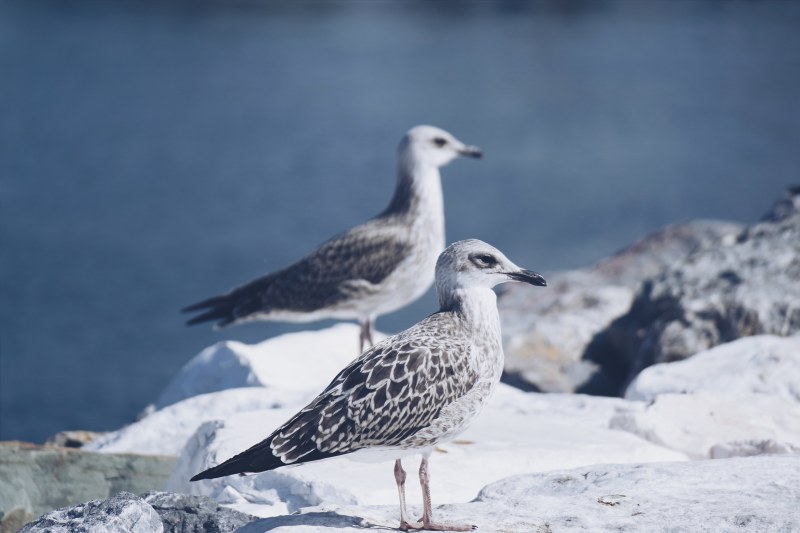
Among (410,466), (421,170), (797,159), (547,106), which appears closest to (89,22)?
(547,106)

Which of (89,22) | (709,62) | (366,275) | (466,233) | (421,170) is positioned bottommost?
(366,275)

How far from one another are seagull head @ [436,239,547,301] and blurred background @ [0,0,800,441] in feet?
36.6

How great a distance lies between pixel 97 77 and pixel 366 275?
33.2m

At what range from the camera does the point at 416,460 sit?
7555 millimetres

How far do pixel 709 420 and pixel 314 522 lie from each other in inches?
133

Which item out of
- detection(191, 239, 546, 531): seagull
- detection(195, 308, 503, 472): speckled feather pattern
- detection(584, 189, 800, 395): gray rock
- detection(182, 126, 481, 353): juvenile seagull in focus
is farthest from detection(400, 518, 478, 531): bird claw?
detection(584, 189, 800, 395): gray rock

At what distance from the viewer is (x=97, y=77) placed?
41281 mm

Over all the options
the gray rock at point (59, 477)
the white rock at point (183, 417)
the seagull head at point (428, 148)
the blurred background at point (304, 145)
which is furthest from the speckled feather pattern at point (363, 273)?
the blurred background at point (304, 145)

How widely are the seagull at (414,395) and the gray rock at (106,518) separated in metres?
0.46

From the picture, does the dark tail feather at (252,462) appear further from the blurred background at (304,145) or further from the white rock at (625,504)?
the blurred background at (304,145)

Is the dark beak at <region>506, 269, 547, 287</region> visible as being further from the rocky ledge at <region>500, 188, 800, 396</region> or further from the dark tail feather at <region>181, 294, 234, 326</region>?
the dark tail feather at <region>181, 294, 234, 326</region>

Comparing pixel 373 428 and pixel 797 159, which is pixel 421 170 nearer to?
pixel 373 428

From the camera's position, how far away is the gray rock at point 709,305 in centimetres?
1020

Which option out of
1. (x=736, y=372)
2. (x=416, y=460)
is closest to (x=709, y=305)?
(x=736, y=372)
